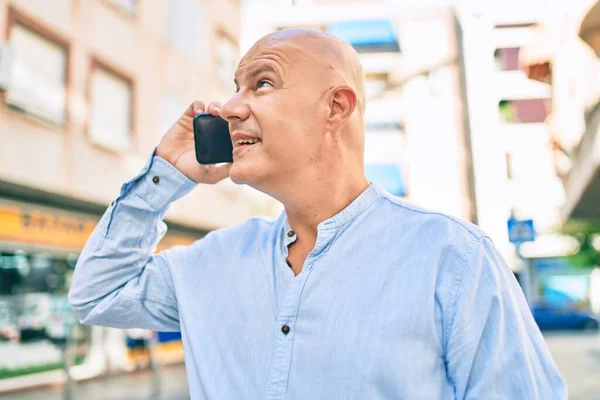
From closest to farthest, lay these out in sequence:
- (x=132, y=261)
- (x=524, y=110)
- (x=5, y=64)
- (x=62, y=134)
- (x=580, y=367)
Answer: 1. (x=132, y=261)
2. (x=5, y=64)
3. (x=62, y=134)
4. (x=580, y=367)
5. (x=524, y=110)

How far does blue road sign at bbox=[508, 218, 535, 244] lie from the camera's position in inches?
317

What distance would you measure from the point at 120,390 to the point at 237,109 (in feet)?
31.2

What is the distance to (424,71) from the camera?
34688 mm

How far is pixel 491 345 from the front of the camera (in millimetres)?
1126

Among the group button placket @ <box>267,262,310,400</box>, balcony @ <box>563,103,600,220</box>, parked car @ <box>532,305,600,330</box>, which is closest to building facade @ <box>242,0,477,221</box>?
parked car @ <box>532,305,600,330</box>

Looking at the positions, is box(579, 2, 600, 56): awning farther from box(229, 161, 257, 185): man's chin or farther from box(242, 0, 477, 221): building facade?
box(242, 0, 477, 221): building facade

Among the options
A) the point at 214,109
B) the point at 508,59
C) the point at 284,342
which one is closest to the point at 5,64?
the point at 214,109

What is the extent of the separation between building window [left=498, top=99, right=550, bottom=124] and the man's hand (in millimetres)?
36289

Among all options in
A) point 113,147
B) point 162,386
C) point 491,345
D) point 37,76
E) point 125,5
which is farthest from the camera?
point 125,5

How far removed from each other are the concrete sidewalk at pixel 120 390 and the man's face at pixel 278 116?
24.9 feet

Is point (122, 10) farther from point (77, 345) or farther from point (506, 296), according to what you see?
point (506, 296)

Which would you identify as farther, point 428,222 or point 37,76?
point 37,76

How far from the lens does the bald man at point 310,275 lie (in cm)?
115

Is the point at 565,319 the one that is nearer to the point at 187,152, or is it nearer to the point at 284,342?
the point at 187,152
